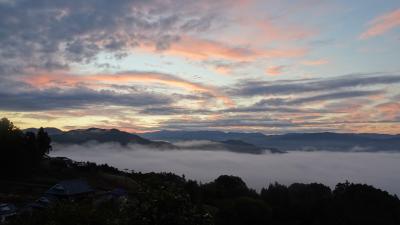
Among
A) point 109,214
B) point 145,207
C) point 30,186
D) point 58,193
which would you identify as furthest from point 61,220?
point 30,186

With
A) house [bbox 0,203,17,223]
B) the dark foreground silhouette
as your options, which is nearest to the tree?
the dark foreground silhouette

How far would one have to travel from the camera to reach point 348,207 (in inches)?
3361

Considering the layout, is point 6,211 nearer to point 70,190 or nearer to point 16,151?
point 70,190

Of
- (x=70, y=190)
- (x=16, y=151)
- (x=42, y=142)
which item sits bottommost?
(x=70, y=190)

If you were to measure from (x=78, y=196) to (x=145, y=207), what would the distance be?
64.6 meters

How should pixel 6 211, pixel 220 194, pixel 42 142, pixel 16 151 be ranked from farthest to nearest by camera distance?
1. pixel 42 142
2. pixel 220 194
3. pixel 16 151
4. pixel 6 211

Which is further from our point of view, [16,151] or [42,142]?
[42,142]

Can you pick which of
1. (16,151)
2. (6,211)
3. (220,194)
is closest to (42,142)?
(16,151)

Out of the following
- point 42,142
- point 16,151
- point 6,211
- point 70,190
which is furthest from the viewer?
point 42,142

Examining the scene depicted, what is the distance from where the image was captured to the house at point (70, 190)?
72875mm

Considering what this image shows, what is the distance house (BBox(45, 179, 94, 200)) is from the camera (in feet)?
239

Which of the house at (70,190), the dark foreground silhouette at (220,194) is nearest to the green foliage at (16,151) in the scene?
the dark foreground silhouette at (220,194)

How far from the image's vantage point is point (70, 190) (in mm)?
75500

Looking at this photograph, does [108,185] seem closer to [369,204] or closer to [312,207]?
[312,207]
